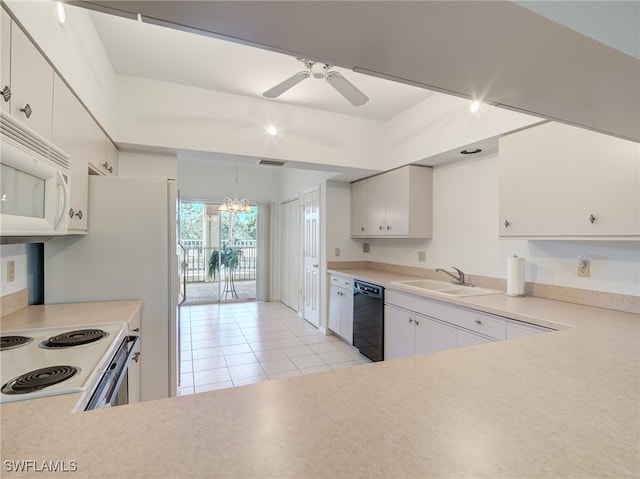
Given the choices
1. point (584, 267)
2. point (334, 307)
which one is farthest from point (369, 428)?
point (334, 307)

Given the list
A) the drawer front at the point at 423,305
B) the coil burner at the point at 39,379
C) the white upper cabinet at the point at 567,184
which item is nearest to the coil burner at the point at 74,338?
the coil burner at the point at 39,379

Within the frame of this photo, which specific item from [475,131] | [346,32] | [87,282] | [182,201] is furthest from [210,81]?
[182,201]

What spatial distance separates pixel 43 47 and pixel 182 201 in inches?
182

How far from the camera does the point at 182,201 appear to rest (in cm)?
578

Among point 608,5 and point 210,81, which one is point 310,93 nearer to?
point 210,81

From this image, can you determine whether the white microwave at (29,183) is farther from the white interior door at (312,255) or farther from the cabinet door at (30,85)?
the white interior door at (312,255)

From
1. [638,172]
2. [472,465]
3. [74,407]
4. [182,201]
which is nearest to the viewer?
[472,465]

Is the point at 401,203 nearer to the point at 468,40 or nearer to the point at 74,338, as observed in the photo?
the point at 468,40

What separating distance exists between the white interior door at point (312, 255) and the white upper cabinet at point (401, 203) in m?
0.95

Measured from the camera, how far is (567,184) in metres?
1.97

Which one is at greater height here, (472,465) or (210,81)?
(210,81)

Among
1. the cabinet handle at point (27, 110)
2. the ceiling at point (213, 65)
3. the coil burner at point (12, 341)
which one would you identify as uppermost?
the ceiling at point (213, 65)

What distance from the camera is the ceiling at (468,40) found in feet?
1.88

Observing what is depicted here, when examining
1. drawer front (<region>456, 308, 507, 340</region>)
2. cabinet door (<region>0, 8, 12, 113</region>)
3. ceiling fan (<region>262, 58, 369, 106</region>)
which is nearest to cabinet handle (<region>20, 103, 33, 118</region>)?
cabinet door (<region>0, 8, 12, 113</region>)
